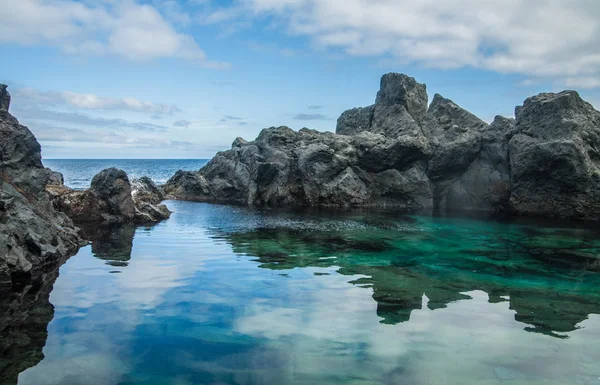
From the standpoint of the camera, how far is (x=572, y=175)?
4344cm

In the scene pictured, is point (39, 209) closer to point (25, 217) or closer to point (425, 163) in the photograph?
point (25, 217)

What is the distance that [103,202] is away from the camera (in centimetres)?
3653

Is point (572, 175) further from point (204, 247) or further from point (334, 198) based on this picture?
point (204, 247)

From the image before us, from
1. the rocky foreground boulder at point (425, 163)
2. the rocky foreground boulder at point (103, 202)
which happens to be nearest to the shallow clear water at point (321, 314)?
the rocky foreground boulder at point (103, 202)

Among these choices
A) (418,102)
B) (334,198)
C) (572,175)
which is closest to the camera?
(572,175)

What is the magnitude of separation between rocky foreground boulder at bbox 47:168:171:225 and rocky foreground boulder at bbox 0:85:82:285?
7.88 m

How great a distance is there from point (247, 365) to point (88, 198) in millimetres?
30169

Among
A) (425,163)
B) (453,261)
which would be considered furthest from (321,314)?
(425,163)

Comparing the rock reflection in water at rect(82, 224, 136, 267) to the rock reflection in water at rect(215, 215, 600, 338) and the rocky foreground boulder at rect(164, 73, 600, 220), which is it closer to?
the rock reflection in water at rect(215, 215, 600, 338)

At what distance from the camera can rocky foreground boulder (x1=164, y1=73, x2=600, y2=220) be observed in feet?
148

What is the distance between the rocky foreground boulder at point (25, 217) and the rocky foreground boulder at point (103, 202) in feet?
25.9

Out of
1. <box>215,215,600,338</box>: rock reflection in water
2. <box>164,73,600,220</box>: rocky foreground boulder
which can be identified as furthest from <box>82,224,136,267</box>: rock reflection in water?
<box>164,73,600,220</box>: rocky foreground boulder

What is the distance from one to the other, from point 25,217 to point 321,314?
13808 mm

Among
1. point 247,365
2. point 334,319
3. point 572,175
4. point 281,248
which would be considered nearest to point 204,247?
point 281,248
